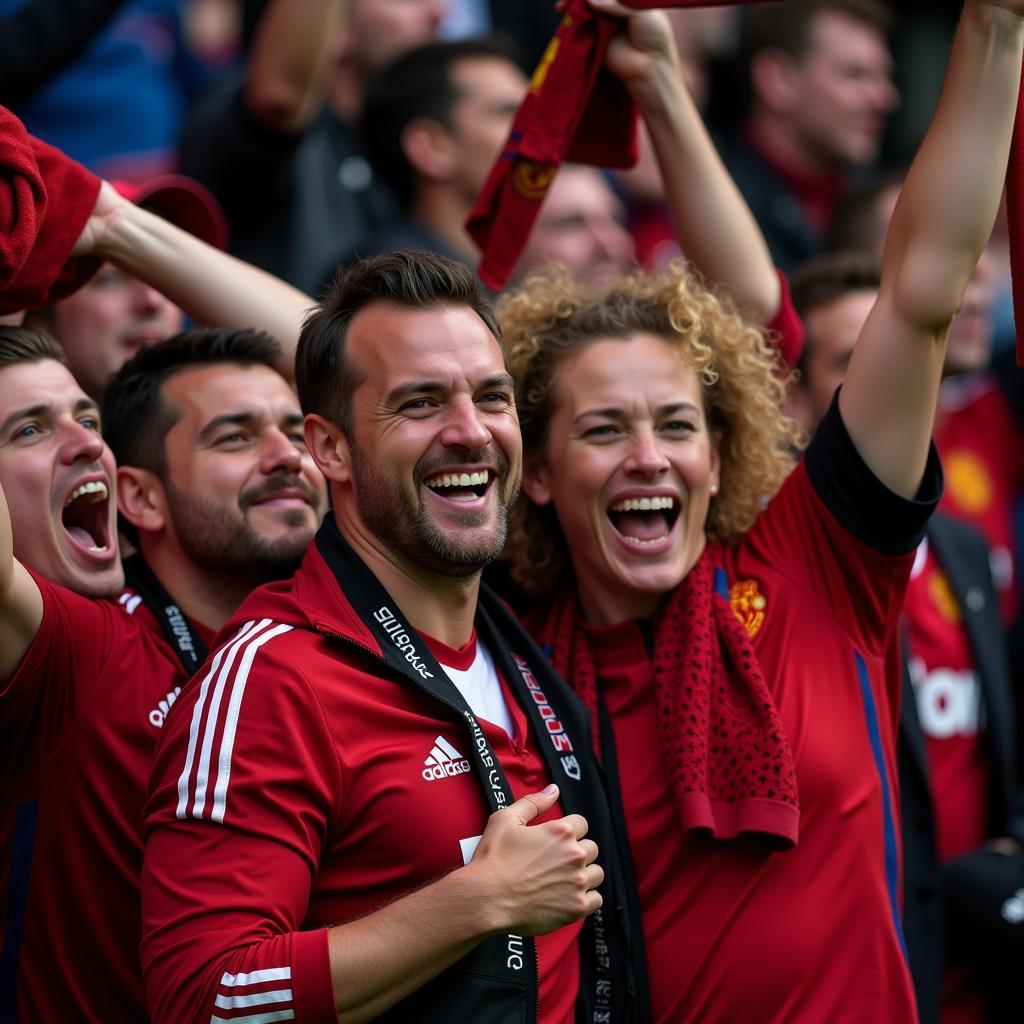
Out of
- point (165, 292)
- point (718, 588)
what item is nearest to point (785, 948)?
point (718, 588)

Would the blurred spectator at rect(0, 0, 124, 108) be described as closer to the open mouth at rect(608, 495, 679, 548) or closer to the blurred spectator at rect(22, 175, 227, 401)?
the blurred spectator at rect(22, 175, 227, 401)

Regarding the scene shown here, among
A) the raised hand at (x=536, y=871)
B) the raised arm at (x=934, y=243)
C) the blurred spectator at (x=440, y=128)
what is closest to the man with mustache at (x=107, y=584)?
the raised hand at (x=536, y=871)

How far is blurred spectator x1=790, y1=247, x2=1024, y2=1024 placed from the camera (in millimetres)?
4324

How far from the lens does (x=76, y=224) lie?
139 inches

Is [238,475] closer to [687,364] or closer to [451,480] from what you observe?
[451,480]

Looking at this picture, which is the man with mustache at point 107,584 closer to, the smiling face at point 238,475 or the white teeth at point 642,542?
the smiling face at point 238,475

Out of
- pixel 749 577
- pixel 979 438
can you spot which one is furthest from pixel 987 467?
pixel 749 577

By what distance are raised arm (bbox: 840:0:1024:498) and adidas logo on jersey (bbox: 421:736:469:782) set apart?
1094mm

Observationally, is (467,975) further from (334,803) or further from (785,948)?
(785,948)

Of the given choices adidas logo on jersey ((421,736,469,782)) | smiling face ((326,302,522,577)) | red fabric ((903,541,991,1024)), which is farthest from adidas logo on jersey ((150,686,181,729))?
red fabric ((903,541,991,1024))

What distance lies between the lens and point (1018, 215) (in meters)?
3.28

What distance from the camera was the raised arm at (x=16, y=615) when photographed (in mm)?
2955

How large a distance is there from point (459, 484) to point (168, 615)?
2.72ft

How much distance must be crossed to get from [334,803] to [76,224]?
4.97 feet
